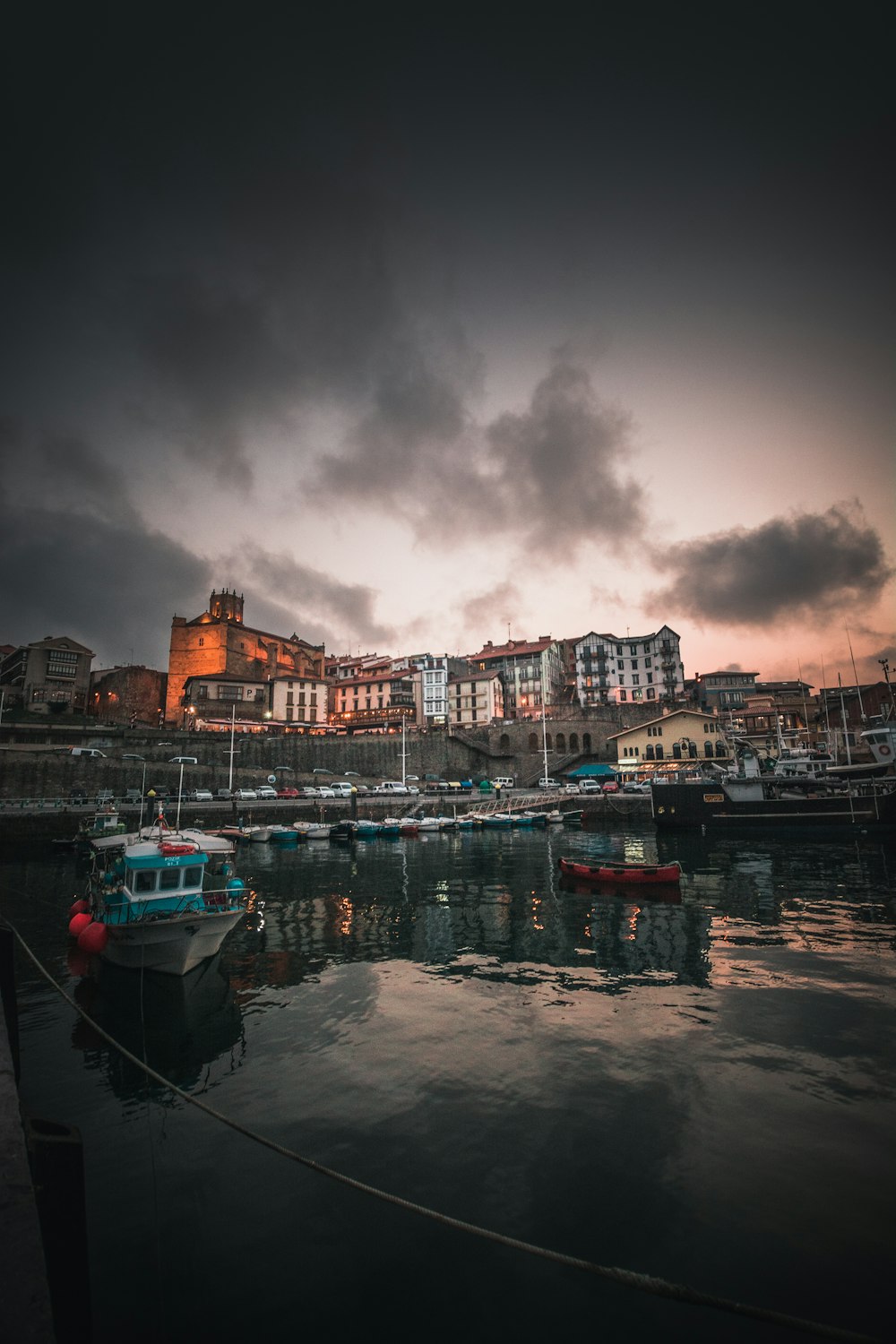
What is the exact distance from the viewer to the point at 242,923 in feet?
86.9

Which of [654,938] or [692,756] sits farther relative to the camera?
[692,756]

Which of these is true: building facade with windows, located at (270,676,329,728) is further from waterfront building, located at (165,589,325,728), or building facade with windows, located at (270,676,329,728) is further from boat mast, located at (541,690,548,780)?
boat mast, located at (541,690,548,780)

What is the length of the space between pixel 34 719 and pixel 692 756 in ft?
279

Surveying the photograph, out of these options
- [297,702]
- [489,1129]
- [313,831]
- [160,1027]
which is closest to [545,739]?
[313,831]

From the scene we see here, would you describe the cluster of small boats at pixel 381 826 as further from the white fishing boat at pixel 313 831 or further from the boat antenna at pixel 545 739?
the boat antenna at pixel 545 739

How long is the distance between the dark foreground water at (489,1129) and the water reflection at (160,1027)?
0.30 feet

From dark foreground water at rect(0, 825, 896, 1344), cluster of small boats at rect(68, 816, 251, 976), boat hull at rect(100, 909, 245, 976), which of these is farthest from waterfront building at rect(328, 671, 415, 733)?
dark foreground water at rect(0, 825, 896, 1344)

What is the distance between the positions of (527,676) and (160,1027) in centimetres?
9479

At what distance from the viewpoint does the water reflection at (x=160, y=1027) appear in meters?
12.9

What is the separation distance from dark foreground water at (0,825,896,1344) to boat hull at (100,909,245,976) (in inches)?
30.0

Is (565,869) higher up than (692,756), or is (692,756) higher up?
(692,756)

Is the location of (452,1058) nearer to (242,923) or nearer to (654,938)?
(654,938)

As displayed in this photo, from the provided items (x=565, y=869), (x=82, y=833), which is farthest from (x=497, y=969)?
(x=82, y=833)

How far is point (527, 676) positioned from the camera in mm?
107438
